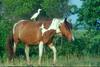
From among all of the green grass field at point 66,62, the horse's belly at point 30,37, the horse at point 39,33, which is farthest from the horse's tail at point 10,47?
the horse's belly at point 30,37

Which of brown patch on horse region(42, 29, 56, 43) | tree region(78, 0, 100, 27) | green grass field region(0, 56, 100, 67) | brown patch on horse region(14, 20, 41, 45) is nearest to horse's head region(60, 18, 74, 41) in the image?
brown patch on horse region(42, 29, 56, 43)

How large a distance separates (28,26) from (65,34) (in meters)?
1.66

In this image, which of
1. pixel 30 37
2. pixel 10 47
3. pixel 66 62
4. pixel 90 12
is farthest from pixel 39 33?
pixel 90 12

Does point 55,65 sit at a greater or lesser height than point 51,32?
lesser

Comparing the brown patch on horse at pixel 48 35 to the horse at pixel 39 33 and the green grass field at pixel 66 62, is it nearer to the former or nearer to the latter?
the horse at pixel 39 33

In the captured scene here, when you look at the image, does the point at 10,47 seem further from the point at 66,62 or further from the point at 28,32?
the point at 66,62

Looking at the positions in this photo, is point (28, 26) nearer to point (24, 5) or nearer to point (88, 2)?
point (88, 2)

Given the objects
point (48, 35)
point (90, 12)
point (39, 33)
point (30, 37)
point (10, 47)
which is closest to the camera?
point (48, 35)

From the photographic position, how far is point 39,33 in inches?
600

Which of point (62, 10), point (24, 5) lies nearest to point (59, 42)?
point (62, 10)

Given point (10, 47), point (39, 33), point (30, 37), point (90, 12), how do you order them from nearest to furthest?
point (39, 33), point (30, 37), point (10, 47), point (90, 12)

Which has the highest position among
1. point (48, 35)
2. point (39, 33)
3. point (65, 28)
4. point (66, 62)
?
point (65, 28)

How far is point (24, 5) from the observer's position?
3716 cm

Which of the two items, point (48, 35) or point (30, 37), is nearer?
point (48, 35)
